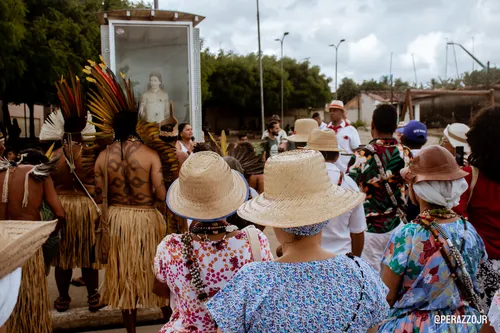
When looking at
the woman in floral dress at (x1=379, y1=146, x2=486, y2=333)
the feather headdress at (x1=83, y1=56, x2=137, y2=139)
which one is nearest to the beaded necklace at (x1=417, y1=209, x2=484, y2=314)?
the woman in floral dress at (x1=379, y1=146, x2=486, y2=333)

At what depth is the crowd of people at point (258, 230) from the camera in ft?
5.57

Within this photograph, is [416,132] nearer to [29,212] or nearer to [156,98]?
[29,212]

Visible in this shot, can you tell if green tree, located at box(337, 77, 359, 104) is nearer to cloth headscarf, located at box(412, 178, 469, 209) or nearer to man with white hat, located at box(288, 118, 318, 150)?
man with white hat, located at box(288, 118, 318, 150)

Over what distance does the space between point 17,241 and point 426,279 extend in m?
1.81

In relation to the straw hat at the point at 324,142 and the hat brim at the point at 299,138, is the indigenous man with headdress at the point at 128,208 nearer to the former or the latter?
the straw hat at the point at 324,142

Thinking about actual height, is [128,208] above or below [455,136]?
below

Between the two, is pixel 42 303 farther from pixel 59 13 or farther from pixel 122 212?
pixel 59 13

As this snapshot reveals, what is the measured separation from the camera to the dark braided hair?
2.96 meters

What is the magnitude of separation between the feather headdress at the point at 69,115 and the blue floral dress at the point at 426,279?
11.0 ft

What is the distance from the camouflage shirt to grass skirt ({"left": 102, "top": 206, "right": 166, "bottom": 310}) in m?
1.84

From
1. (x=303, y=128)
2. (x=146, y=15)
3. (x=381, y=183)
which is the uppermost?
(x=146, y=15)

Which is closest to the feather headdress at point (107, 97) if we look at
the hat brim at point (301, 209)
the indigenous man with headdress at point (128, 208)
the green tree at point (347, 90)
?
the indigenous man with headdress at point (128, 208)

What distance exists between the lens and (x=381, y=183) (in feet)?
13.5

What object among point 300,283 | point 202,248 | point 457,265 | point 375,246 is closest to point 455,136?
point 375,246
